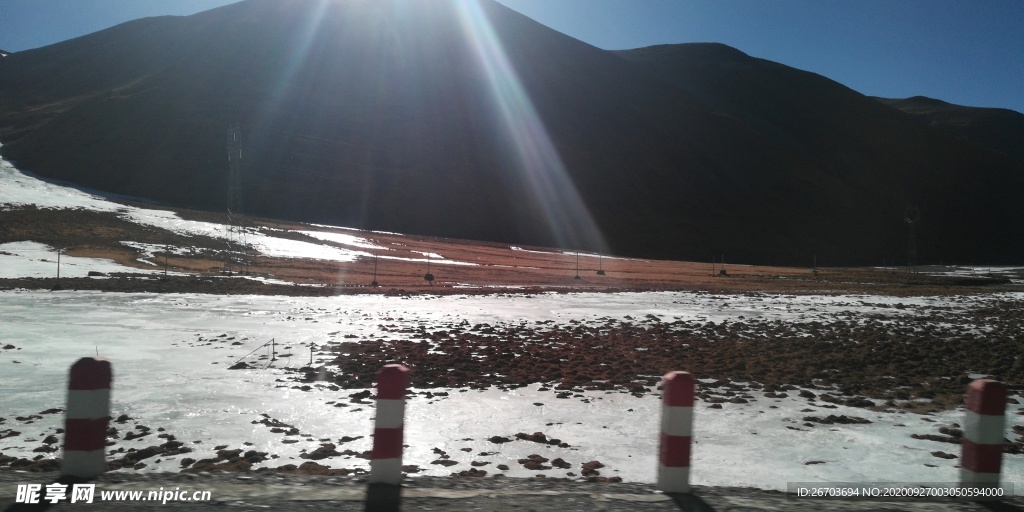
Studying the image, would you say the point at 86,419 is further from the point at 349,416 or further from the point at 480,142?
the point at 480,142

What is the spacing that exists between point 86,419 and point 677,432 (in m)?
4.61

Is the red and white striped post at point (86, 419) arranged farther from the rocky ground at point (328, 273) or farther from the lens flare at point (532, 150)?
the lens flare at point (532, 150)

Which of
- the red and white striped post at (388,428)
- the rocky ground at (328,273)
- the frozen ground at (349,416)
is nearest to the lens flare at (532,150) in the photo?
the rocky ground at (328,273)

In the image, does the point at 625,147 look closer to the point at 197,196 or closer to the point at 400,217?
the point at 400,217

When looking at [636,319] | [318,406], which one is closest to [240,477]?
[318,406]

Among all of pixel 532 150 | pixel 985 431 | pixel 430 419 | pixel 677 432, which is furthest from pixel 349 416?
pixel 532 150

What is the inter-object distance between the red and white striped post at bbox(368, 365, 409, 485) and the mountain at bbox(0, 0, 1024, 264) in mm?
101048

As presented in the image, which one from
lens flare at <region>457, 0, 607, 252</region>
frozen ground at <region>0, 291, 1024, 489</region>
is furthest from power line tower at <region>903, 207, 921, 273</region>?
frozen ground at <region>0, 291, 1024, 489</region>

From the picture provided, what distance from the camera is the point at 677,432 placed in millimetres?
5141

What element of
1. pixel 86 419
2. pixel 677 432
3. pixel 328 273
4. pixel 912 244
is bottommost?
pixel 328 273

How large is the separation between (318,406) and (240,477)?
177 inches

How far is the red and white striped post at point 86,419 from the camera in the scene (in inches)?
200

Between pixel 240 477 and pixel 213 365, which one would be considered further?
pixel 213 365

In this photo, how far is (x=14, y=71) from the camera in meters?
172
